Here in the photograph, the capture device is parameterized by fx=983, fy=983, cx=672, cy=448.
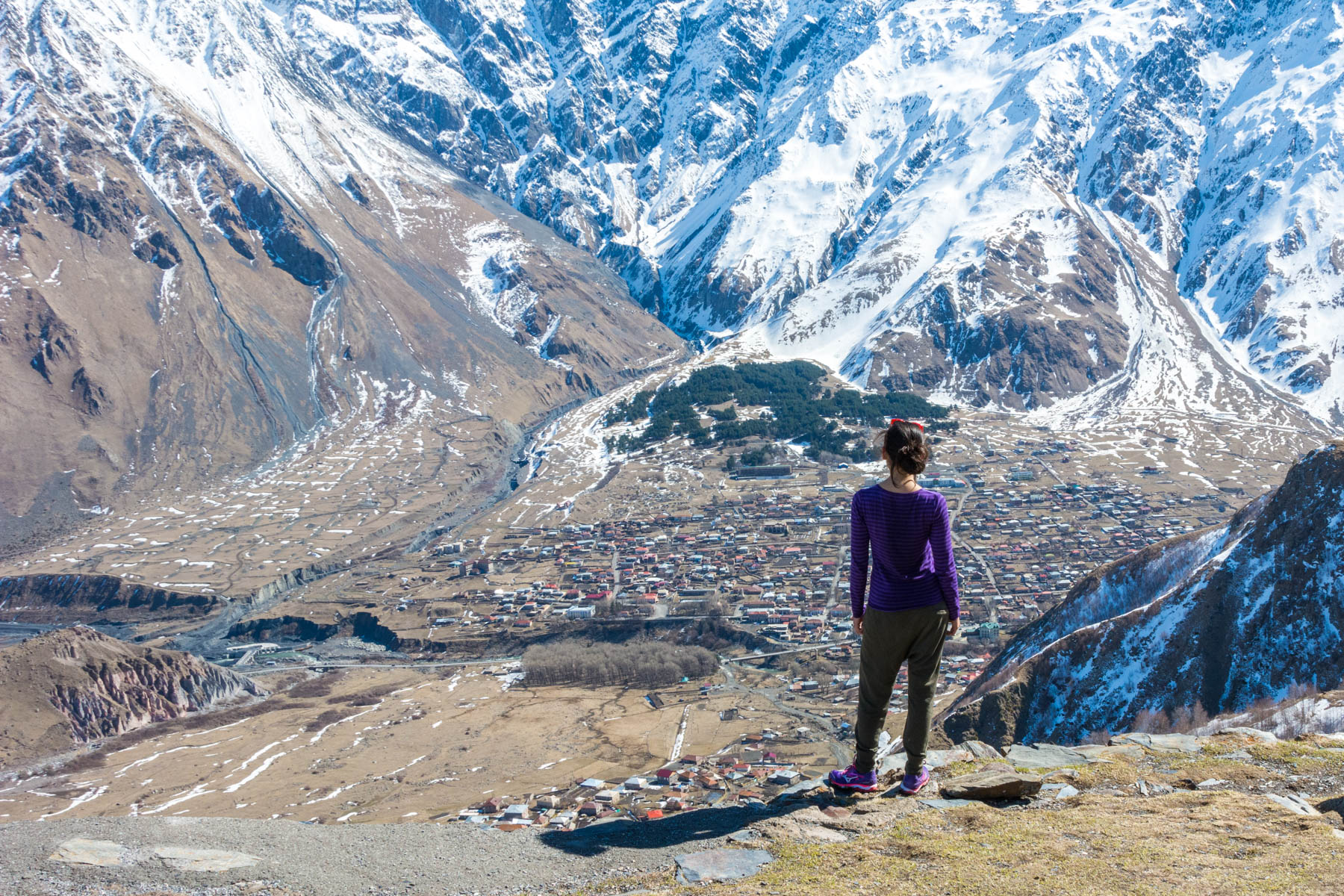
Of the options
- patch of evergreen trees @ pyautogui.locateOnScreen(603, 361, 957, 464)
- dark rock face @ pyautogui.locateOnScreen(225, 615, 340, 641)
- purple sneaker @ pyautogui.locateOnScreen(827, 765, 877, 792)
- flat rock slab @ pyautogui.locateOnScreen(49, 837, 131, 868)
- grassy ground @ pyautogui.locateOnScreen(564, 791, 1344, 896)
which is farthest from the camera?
patch of evergreen trees @ pyautogui.locateOnScreen(603, 361, 957, 464)

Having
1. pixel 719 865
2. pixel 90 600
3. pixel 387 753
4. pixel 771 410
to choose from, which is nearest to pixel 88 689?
pixel 387 753

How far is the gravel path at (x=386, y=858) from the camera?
14008mm

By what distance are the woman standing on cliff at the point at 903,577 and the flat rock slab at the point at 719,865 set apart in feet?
7.68

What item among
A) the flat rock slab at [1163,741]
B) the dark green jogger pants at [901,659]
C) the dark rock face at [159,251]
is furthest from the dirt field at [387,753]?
the dark rock face at [159,251]

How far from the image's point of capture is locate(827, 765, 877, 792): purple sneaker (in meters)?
14.0

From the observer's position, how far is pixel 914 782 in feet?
44.9

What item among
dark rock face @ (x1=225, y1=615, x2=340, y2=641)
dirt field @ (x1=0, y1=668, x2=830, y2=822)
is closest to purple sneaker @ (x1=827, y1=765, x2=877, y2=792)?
dirt field @ (x1=0, y1=668, x2=830, y2=822)

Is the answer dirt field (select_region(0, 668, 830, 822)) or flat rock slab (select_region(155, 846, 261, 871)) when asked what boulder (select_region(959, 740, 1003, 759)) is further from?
dirt field (select_region(0, 668, 830, 822))

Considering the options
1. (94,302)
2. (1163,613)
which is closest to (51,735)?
(1163,613)

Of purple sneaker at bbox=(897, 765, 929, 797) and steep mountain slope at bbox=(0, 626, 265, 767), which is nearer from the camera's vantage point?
purple sneaker at bbox=(897, 765, 929, 797)

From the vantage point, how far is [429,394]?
18600cm

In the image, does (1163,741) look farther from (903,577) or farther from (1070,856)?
(903,577)

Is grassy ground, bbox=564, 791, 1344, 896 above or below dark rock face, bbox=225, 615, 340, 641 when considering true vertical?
above

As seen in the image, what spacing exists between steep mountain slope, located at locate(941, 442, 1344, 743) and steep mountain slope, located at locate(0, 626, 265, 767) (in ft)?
185
